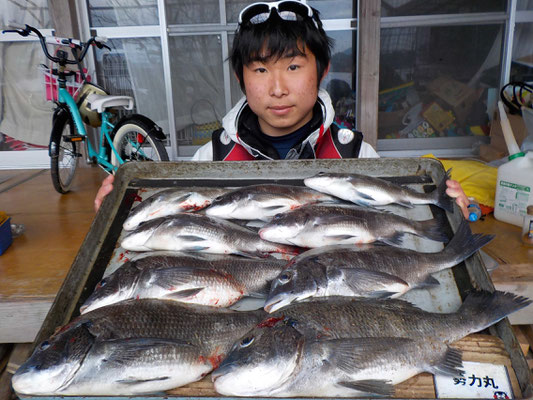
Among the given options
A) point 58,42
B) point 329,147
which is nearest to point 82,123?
point 58,42

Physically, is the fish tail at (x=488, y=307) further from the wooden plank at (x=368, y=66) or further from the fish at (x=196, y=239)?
the wooden plank at (x=368, y=66)

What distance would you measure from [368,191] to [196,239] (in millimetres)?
699

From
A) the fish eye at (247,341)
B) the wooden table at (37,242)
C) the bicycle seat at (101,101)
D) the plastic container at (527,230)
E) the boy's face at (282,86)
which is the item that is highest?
the boy's face at (282,86)

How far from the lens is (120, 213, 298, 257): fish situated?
5.10 ft

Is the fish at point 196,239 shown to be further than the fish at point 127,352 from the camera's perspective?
Yes

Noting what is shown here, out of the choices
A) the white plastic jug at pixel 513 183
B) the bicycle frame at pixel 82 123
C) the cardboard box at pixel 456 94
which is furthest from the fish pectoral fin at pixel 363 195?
the cardboard box at pixel 456 94

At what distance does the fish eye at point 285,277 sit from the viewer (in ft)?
4.23

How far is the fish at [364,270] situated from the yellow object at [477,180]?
2.30 m

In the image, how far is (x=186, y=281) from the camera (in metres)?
1.34

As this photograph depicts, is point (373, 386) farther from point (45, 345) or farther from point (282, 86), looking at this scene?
point (282, 86)

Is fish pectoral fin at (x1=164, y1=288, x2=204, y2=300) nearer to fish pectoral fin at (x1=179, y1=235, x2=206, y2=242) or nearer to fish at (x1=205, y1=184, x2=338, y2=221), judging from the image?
fish pectoral fin at (x1=179, y1=235, x2=206, y2=242)

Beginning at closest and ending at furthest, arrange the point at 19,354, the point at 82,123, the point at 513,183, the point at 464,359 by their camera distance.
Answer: the point at 464,359
the point at 19,354
the point at 513,183
the point at 82,123

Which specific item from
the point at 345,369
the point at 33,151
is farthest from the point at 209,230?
the point at 33,151

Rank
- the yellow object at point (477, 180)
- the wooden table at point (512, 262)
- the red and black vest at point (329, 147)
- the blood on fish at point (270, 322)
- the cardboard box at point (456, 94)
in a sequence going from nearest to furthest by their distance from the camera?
the blood on fish at point (270, 322) < the wooden table at point (512, 262) < the red and black vest at point (329, 147) < the yellow object at point (477, 180) < the cardboard box at point (456, 94)
